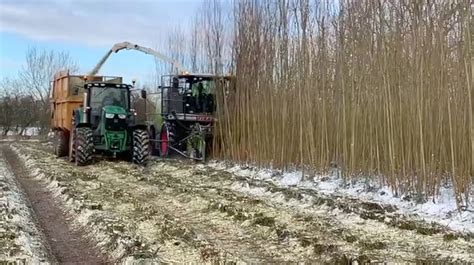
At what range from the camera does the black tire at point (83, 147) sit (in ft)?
46.4

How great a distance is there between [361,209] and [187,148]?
869cm

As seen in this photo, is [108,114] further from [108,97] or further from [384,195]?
[384,195]

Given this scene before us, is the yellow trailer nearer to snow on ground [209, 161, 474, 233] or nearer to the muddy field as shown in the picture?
the muddy field

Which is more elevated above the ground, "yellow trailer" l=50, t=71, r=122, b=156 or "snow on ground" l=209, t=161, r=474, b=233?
"yellow trailer" l=50, t=71, r=122, b=156

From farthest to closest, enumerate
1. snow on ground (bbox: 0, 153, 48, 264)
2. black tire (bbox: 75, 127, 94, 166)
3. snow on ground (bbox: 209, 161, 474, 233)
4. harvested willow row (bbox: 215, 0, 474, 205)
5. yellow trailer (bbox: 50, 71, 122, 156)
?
yellow trailer (bbox: 50, 71, 122, 156) < black tire (bbox: 75, 127, 94, 166) < harvested willow row (bbox: 215, 0, 474, 205) < snow on ground (bbox: 209, 161, 474, 233) < snow on ground (bbox: 0, 153, 48, 264)

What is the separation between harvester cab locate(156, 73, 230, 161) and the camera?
50.0 ft

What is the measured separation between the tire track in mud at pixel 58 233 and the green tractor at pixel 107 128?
12.0 feet

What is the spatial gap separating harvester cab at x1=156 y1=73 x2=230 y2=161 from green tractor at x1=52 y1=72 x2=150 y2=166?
2.80 feet

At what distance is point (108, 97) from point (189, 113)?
2.07 meters

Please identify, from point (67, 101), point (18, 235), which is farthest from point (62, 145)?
point (18, 235)

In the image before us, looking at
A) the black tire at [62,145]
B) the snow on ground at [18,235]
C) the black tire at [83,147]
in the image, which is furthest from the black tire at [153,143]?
the snow on ground at [18,235]

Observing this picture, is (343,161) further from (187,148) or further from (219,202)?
(187,148)

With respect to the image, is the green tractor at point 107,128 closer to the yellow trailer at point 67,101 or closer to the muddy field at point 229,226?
the yellow trailer at point 67,101

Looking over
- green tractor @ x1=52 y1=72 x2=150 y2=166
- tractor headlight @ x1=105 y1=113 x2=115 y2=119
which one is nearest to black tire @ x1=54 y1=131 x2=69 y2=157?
green tractor @ x1=52 y1=72 x2=150 y2=166
